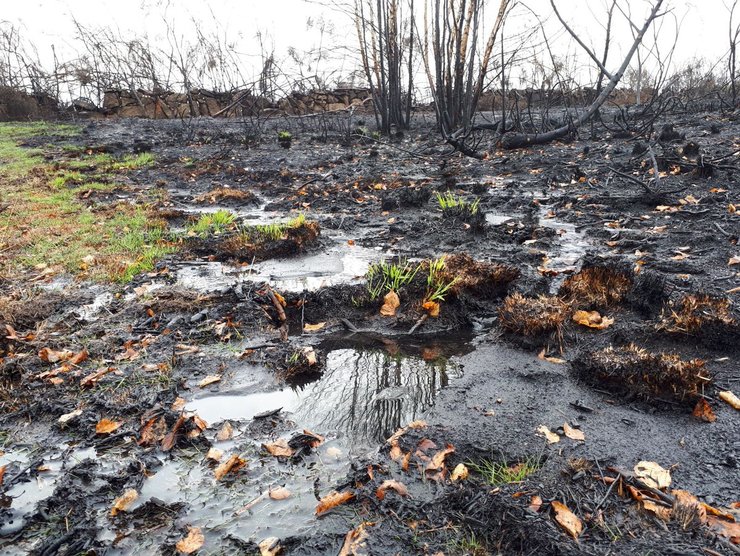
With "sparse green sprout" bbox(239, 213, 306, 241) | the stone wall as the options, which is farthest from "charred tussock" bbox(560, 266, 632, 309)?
the stone wall

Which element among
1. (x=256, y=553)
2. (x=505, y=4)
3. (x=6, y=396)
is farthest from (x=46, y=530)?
(x=505, y=4)

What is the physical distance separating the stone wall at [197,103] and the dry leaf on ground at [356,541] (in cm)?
1800

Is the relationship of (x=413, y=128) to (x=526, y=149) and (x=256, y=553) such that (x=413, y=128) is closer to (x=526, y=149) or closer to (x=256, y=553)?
(x=526, y=149)

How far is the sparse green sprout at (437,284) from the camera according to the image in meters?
3.20

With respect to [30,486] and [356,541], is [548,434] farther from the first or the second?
[30,486]

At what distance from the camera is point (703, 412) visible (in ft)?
6.76

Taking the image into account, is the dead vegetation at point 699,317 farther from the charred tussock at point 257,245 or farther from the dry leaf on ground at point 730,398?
the charred tussock at point 257,245

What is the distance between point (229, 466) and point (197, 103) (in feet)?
64.1

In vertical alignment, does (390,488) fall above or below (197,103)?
below

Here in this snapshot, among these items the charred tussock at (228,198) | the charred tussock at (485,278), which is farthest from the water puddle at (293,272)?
the charred tussock at (228,198)

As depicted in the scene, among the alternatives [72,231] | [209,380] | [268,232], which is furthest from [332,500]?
[72,231]

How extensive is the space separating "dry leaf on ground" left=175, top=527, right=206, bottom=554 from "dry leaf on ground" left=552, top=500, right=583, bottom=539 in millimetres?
1155

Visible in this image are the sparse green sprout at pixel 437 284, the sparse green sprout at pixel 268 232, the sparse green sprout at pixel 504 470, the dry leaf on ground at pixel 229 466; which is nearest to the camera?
the sparse green sprout at pixel 504 470

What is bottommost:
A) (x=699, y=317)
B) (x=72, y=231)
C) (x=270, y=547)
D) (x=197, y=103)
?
(x=270, y=547)
